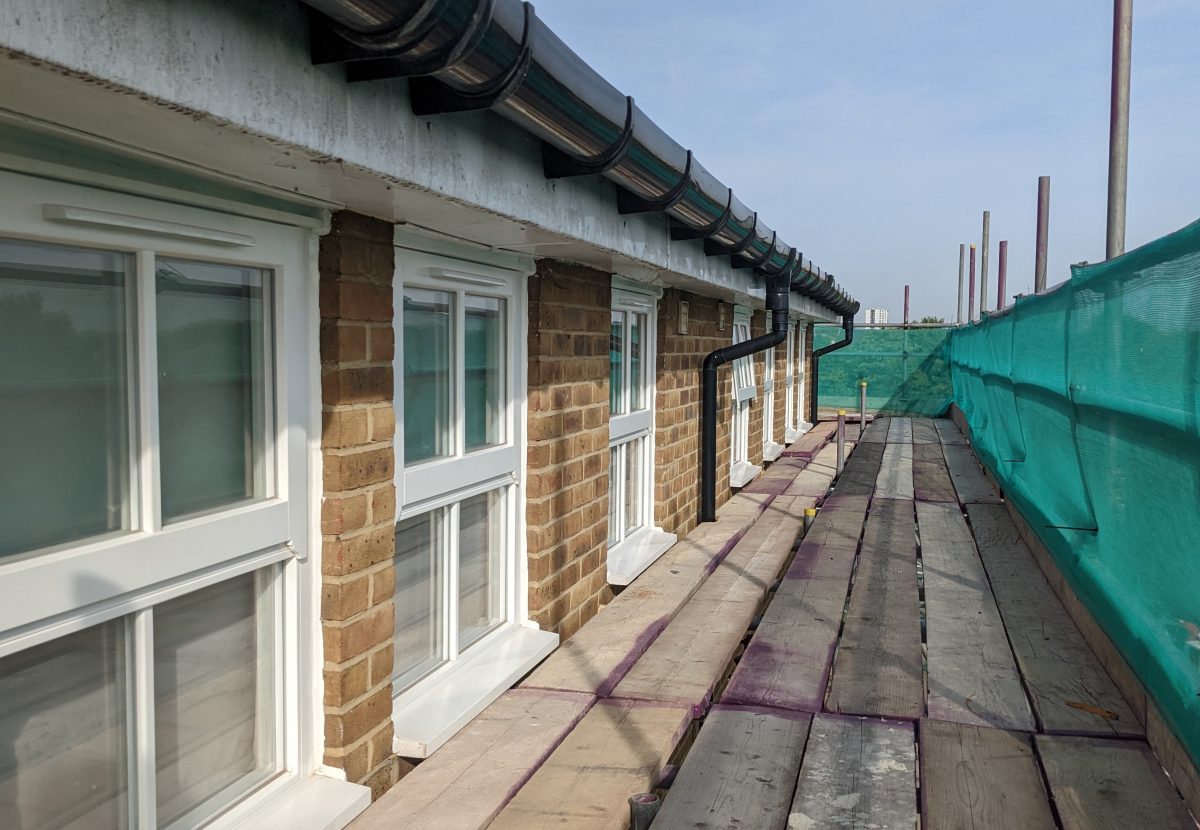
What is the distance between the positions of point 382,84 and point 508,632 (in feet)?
7.15

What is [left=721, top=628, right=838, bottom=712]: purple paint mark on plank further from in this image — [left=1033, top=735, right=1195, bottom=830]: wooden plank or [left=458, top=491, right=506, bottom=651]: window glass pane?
[left=458, top=491, right=506, bottom=651]: window glass pane

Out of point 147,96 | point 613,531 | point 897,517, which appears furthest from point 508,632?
point 897,517

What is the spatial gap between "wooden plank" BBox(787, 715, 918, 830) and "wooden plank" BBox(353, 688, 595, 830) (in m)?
0.72

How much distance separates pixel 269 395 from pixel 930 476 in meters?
7.99

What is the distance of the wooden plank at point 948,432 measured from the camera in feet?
43.0

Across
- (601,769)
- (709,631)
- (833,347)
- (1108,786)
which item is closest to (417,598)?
(601,769)

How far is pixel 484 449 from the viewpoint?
3230 mm

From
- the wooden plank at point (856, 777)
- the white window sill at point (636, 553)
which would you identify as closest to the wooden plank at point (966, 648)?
the wooden plank at point (856, 777)

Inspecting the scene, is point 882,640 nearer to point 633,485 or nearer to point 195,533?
point 633,485

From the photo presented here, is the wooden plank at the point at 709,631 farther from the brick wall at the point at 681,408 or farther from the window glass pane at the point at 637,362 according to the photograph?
the window glass pane at the point at 637,362

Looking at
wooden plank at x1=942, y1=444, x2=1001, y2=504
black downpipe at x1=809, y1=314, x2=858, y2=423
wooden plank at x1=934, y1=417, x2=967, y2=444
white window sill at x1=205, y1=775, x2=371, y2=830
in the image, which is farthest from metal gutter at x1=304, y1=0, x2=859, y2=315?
black downpipe at x1=809, y1=314, x2=858, y2=423

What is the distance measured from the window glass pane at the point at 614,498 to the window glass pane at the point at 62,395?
317cm

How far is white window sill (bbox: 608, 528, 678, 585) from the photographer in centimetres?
449

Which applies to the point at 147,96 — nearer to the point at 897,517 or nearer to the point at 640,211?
the point at 640,211
